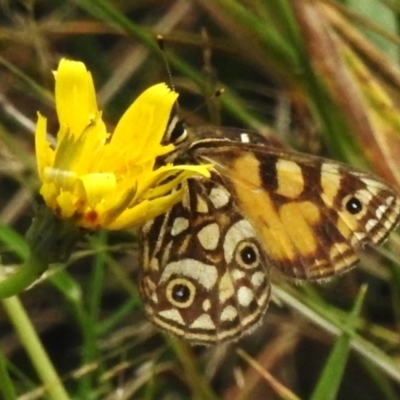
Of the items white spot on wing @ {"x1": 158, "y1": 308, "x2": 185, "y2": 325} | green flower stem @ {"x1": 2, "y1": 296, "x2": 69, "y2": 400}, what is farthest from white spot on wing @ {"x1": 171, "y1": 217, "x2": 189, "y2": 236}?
green flower stem @ {"x1": 2, "y1": 296, "x2": 69, "y2": 400}

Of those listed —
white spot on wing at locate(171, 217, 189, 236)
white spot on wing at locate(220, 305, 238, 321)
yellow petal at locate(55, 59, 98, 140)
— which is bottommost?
white spot on wing at locate(220, 305, 238, 321)

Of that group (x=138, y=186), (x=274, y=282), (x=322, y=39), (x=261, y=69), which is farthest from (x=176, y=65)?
(x=138, y=186)

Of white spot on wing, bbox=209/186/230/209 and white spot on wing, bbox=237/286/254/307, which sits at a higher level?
white spot on wing, bbox=209/186/230/209

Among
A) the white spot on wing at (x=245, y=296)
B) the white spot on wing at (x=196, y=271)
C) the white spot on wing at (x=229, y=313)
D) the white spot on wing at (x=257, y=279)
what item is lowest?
the white spot on wing at (x=229, y=313)

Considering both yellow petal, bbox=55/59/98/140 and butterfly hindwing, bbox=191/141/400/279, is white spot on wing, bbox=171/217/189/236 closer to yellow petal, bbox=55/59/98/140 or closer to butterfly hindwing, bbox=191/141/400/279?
butterfly hindwing, bbox=191/141/400/279

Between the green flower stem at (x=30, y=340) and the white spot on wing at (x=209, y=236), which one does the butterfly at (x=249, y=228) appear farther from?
the green flower stem at (x=30, y=340)

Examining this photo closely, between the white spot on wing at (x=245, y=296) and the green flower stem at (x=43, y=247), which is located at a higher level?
the green flower stem at (x=43, y=247)

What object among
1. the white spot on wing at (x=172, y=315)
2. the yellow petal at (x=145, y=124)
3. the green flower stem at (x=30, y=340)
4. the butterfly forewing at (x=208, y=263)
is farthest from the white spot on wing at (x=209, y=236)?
the yellow petal at (x=145, y=124)
